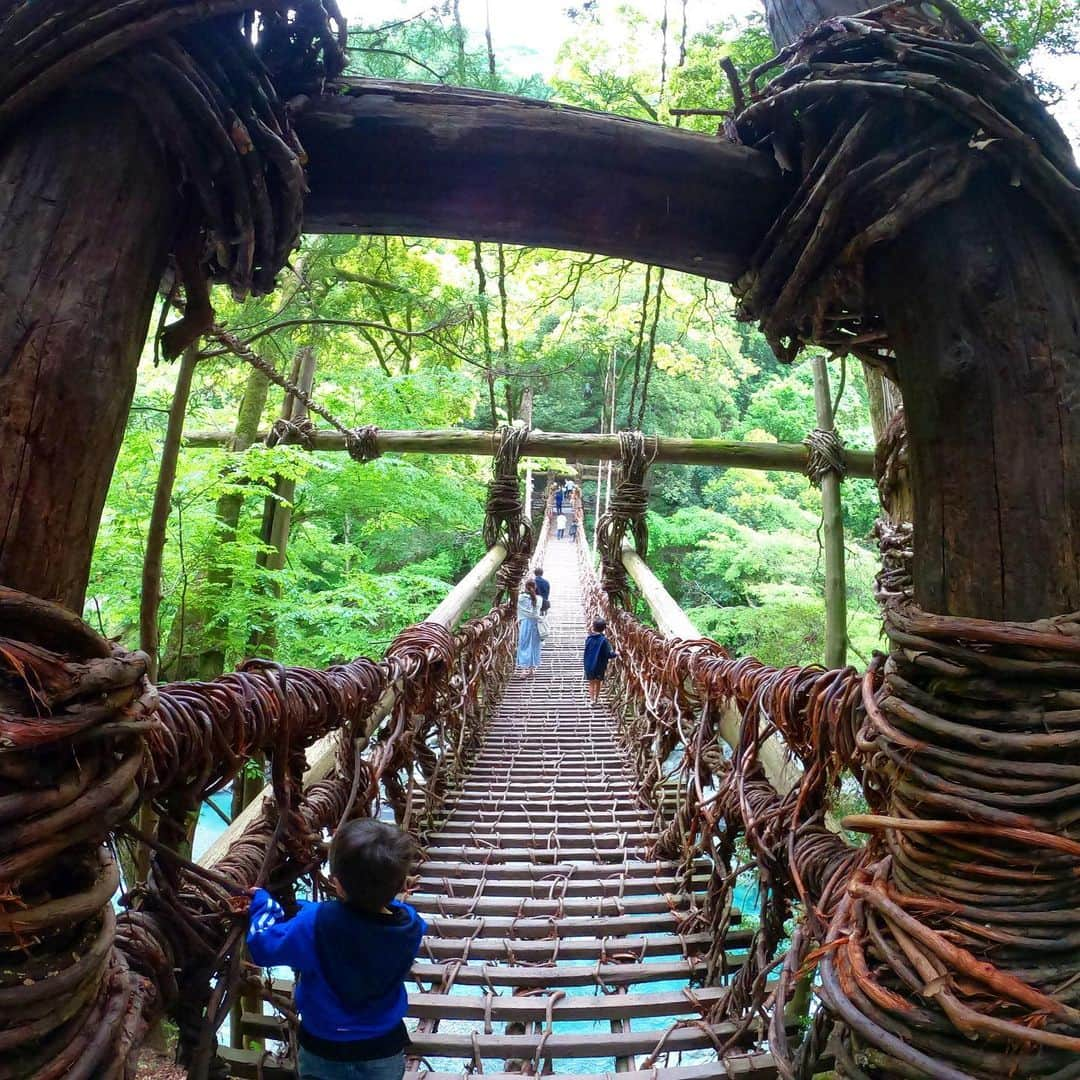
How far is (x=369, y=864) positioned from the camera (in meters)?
1.05

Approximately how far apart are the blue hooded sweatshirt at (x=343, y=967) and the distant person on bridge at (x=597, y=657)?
3472 millimetres

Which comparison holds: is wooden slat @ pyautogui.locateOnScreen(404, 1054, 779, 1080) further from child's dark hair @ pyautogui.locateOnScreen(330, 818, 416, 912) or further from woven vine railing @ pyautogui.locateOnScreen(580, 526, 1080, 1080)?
woven vine railing @ pyautogui.locateOnScreen(580, 526, 1080, 1080)

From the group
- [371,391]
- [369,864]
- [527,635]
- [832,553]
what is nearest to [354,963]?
[369,864]

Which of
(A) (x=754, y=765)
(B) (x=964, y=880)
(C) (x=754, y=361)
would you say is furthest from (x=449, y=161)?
(C) (x=754, y=361)

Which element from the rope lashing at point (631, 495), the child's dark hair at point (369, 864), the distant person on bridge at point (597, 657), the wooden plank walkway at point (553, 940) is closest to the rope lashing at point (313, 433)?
the rope lashing at point (631, 495)

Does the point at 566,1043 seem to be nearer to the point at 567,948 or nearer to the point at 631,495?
the point at 567,948

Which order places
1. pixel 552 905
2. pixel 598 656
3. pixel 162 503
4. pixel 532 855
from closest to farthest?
pixel 552 905, pixel 532 855, pixel 162 503, pixel 598 656

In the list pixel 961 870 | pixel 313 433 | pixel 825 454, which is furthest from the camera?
pixel 313 433

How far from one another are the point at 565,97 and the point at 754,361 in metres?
11.6

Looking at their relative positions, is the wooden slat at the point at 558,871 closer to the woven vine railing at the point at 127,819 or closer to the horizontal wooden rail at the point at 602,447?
the woven vine railing at the point at 127,819

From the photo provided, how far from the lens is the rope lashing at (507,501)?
11.8ft

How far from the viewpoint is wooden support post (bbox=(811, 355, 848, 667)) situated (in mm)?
3430

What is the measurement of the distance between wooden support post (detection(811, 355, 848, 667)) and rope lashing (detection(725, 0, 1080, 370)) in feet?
9.40

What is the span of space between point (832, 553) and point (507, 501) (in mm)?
1655
